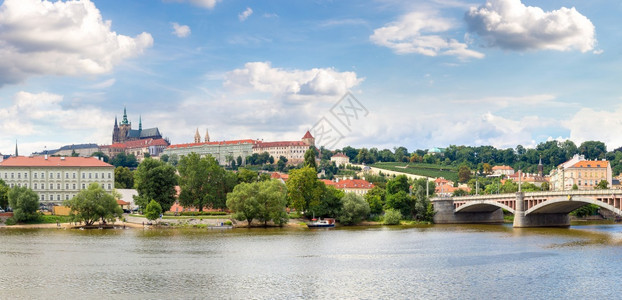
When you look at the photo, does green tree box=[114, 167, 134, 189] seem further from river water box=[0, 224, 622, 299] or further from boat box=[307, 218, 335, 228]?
river water box=[0, 224, 622, 299]

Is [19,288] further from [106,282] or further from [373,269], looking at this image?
[373,269]

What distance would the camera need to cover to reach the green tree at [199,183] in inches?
3487

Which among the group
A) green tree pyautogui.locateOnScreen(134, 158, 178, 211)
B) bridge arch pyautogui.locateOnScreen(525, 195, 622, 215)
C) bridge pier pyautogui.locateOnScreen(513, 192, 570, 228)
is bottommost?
bridge pier pyautogui.locateOnScreen(513, 192, 570, 228)

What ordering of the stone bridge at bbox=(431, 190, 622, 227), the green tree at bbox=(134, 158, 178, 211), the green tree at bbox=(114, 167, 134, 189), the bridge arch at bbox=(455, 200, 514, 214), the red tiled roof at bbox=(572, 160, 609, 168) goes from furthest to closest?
the red tiled roof at bbox=(572, 160, 609, 168) < the green tree at bbox=(114, 167, 134, 189) < the green tree at bbox=(134, 158, 178, 211) < the bridge arch at bbox=(455, 200, 514, 214) < the stone bridge at bbox=(431, 190, 622, 227)

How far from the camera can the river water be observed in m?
33.6

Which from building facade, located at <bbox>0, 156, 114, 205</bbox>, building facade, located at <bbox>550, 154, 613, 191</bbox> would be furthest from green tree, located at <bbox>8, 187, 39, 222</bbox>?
building facade, located at <bbox>550, 154, 613, 191</bbox>

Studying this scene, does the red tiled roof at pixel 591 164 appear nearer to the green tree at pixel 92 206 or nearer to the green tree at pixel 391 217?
the green tree at pixel 391 217

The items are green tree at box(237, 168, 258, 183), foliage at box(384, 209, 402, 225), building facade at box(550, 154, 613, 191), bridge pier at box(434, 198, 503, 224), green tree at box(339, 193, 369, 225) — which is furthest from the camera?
building facade at box(550, 154, 613, 191)

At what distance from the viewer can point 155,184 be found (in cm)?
8631

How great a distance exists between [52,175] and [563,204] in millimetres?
72885

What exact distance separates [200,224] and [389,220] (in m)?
25.8

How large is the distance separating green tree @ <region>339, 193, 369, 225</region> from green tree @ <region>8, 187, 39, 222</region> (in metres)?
38.5

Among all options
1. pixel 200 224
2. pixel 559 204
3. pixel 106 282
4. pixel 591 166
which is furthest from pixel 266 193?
pixel 591 166

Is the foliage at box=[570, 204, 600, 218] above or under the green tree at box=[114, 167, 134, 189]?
under
